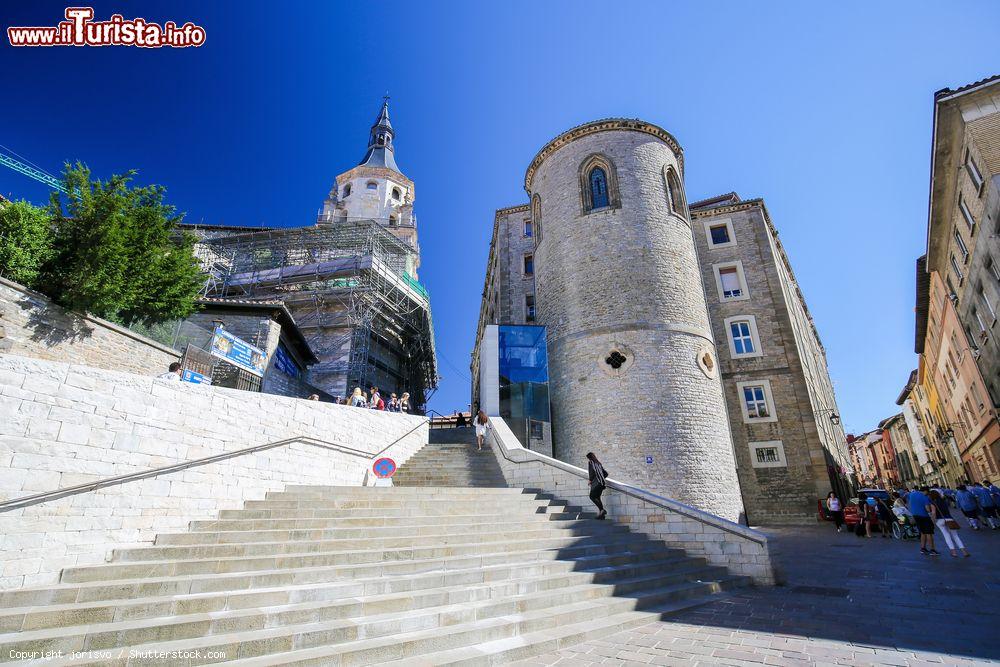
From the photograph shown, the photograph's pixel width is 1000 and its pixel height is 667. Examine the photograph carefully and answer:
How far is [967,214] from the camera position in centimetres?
1537

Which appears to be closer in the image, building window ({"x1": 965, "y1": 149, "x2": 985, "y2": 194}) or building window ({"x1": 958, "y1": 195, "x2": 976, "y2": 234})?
building window ({"x1": 965, "y1": 149, "x2": 985, "y2": 194})

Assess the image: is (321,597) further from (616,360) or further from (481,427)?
(616,360)

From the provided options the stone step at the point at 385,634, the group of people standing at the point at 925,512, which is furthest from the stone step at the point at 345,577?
the group of people standing at the point at 925,512

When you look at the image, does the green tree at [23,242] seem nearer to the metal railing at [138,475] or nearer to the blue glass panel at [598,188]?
the metal railing at [138,475]

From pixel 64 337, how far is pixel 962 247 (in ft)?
92.2

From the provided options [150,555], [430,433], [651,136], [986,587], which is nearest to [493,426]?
[430,433]

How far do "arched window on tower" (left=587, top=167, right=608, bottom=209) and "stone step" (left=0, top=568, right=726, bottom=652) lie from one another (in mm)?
14503

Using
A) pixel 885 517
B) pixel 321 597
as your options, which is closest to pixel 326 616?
pixel 321 597

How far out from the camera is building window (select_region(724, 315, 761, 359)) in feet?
62.4

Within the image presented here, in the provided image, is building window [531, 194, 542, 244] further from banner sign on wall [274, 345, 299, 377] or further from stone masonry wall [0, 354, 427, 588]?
stone masonry wall [0, 354, 427, 588]

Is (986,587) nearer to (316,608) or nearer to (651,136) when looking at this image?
(316,608)

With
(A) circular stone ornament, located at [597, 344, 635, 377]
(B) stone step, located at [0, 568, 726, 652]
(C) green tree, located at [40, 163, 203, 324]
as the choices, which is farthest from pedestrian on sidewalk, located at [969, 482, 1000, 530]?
(C) green tree, located at [40, 163, 203, 324]

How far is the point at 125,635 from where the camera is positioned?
3186 mm

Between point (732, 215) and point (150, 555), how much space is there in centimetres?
2405
